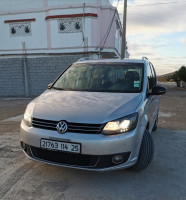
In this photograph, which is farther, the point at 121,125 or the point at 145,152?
the point at 145,152

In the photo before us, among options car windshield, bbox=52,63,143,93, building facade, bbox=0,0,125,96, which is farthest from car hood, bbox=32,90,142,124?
building facade, bbox=0,0,125,96

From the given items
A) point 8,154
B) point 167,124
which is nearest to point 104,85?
point 8,154

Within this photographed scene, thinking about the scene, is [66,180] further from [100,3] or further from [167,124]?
[100,3]

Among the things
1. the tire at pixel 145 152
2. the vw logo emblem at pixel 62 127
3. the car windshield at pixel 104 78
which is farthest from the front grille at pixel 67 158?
the car windshield at pixel 104 78

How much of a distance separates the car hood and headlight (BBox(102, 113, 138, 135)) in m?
0.05

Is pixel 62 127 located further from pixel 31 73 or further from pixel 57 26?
pixel 31 73

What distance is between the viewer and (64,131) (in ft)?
8.04

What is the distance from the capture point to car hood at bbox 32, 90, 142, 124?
247 centimetres

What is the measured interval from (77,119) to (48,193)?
3.23ft

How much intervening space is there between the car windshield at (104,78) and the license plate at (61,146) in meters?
1.18

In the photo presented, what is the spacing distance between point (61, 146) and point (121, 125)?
77 cm

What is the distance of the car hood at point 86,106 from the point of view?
2471mm

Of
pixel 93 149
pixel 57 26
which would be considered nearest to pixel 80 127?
pixel 93 149

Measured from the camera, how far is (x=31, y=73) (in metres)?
15.1
